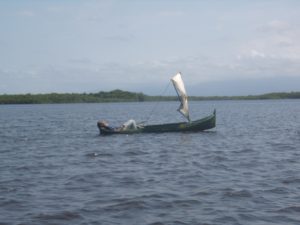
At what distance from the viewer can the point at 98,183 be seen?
19.7m

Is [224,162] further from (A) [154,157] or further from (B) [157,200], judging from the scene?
(B) [157,200]

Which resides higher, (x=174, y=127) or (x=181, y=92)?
(x=181, y=92)

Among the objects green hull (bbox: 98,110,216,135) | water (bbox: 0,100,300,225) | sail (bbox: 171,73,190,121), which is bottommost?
water (bbox: 0,100,300,225)

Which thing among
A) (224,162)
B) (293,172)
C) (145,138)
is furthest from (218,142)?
(293,172)

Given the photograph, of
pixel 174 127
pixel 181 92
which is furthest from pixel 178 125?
pixel 181 92

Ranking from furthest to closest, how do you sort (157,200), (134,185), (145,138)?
(145,138)
(134,185)
(157,200)

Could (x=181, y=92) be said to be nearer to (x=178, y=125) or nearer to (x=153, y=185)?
(x=178, y=125)

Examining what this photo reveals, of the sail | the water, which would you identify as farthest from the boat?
the water

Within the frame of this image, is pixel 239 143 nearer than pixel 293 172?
No

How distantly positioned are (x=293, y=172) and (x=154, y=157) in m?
9.01

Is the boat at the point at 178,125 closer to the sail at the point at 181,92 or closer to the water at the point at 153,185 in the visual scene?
the sail at the point at 181,92

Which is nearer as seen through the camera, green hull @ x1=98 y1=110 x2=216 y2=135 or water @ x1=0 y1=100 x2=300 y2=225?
water @ x1=0 y1=100 x2=300 y2=225

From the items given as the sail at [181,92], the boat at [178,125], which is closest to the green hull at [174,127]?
the boat at [178,125]

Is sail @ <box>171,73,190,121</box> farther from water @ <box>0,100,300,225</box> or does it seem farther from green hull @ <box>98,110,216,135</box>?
water @ <box>0,100,300,225</box>
